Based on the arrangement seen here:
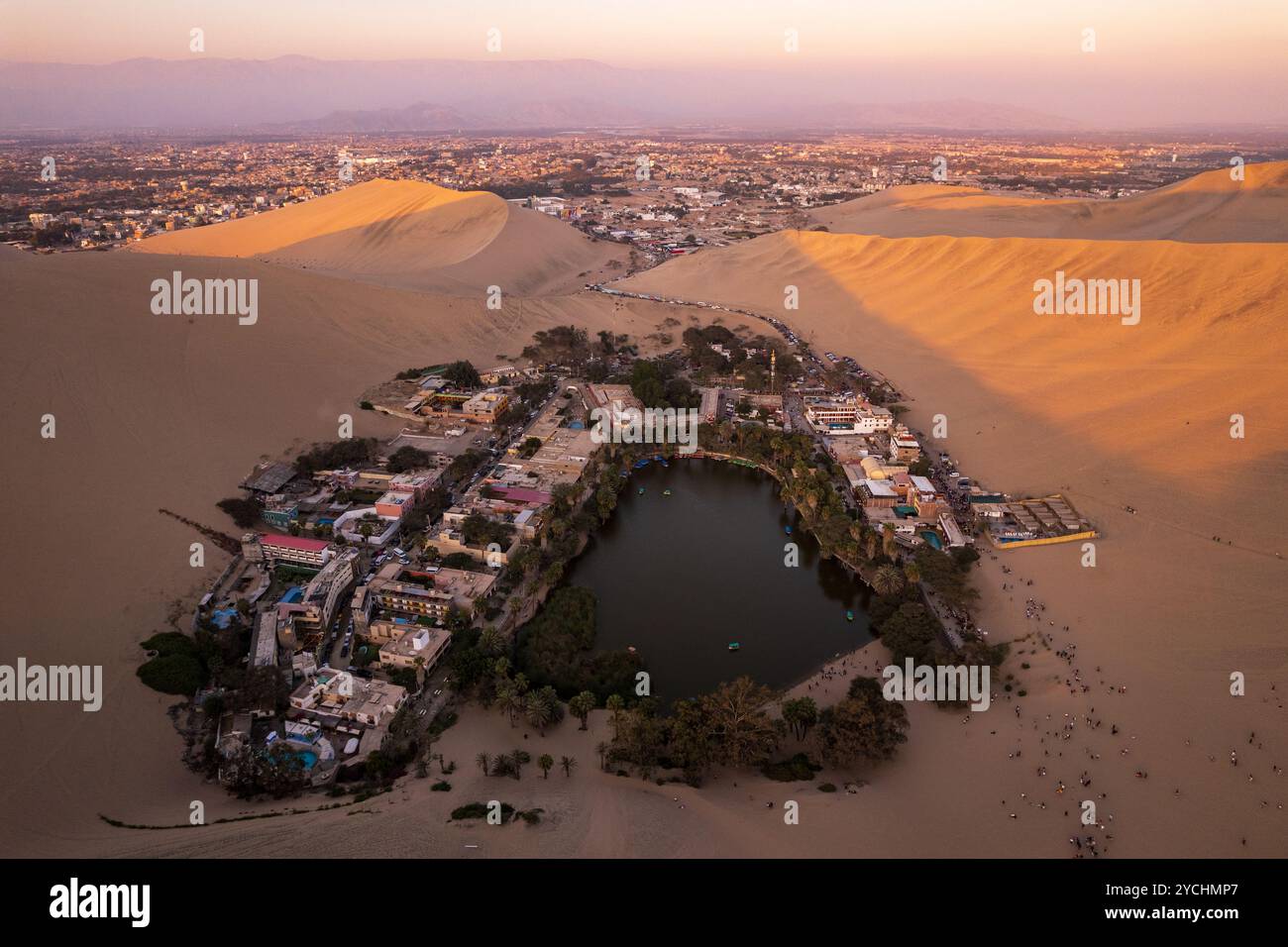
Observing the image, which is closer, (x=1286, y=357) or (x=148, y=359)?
(x=148, y=359)

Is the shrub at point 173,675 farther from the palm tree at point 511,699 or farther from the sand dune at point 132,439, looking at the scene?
the palm tree at point 511,699

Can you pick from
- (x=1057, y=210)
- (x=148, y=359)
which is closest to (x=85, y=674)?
(x=148, y=359)

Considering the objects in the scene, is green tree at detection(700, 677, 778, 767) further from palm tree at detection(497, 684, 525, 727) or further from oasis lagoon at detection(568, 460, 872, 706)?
palm tree at detection(497, 684, 525, 727)

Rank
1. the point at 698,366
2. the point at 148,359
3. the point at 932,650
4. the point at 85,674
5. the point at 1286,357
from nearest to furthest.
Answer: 1. the point at 85,674
2. the point at 932,650
3. the point at 148,359
4. the point at 1286,357
5. the point at 698,366

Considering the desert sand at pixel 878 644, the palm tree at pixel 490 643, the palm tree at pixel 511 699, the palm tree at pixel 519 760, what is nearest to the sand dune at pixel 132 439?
the desert sand at pixel 878 644

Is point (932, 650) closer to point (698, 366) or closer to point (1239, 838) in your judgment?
point (1239, 838)

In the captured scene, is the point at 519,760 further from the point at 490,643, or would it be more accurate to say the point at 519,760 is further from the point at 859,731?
the point at 859,731

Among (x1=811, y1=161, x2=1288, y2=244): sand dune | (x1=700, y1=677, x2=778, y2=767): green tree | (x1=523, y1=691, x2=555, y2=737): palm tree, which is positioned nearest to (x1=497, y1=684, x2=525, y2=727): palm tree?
(x1=523, y1=691, x2=555, y2=737): palm tree
